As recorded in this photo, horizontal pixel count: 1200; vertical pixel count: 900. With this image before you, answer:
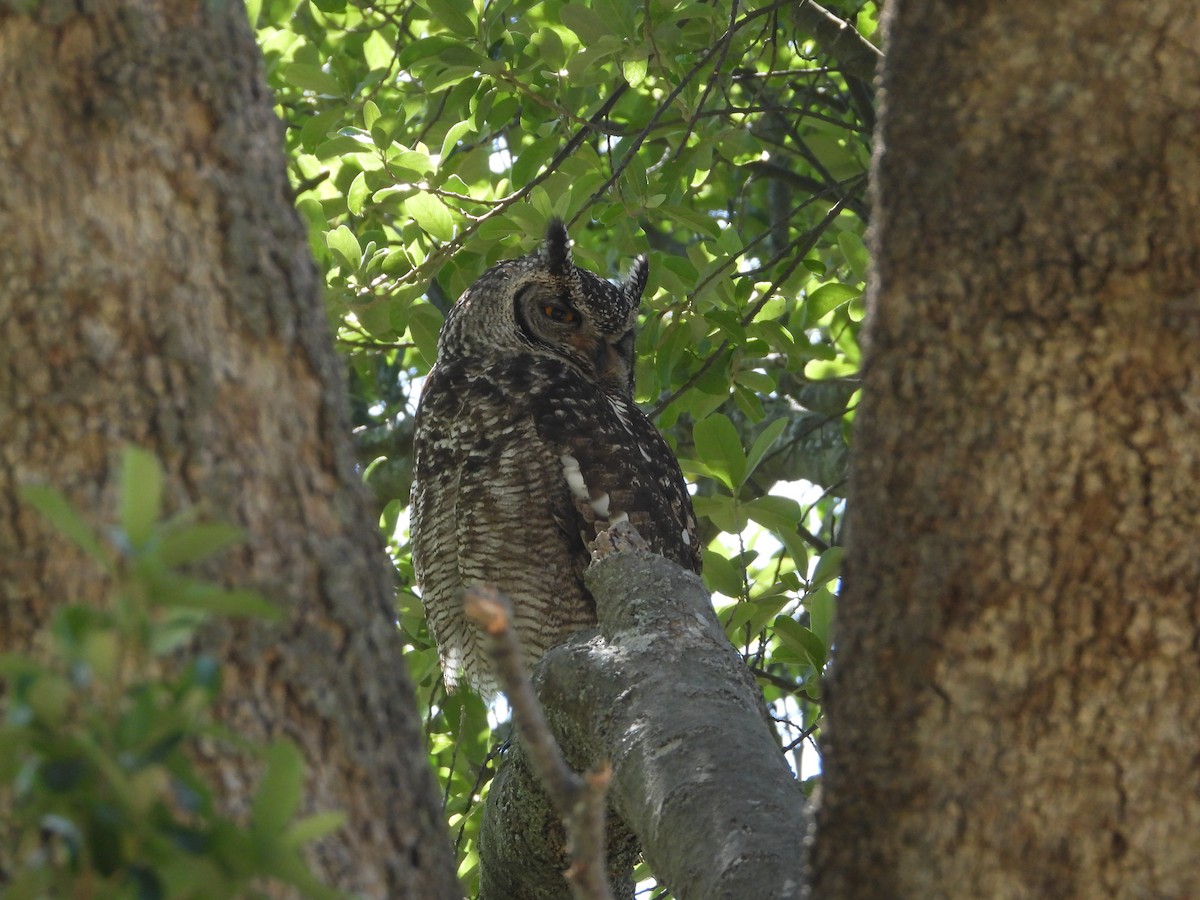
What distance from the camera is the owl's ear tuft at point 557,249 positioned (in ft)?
11.3

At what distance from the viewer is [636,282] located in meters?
3.98

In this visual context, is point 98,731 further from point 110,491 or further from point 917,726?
point 917,726

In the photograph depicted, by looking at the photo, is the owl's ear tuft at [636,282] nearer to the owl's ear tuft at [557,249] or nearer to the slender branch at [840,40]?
the owl's ear tuft at [557,249]

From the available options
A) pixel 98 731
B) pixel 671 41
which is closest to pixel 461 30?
pixel 671 41

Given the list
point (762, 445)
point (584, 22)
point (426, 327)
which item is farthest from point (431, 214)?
point (762, 445)

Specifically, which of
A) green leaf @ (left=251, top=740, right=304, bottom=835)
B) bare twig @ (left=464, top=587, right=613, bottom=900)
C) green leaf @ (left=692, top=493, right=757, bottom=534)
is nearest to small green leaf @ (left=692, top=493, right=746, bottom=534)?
green leaf @ (left=692, top=493, right=757, bottom=534)

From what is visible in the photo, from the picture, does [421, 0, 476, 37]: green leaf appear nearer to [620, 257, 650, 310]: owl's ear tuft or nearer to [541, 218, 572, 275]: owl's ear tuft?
[541, 218, 572, 275]: owl's ear tuft

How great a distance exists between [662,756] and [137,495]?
1171 millimetres

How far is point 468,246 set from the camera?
10.5 feet

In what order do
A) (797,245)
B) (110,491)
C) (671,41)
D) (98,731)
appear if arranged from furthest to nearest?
(797,245)
(671,41)
(110,491)
(98,731)

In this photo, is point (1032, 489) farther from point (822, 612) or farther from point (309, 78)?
point (309, 78)

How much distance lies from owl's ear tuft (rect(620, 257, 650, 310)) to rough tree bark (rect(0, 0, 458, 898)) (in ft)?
9.57

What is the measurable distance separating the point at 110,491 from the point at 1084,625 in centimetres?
69

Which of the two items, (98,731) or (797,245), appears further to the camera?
(797,245)
